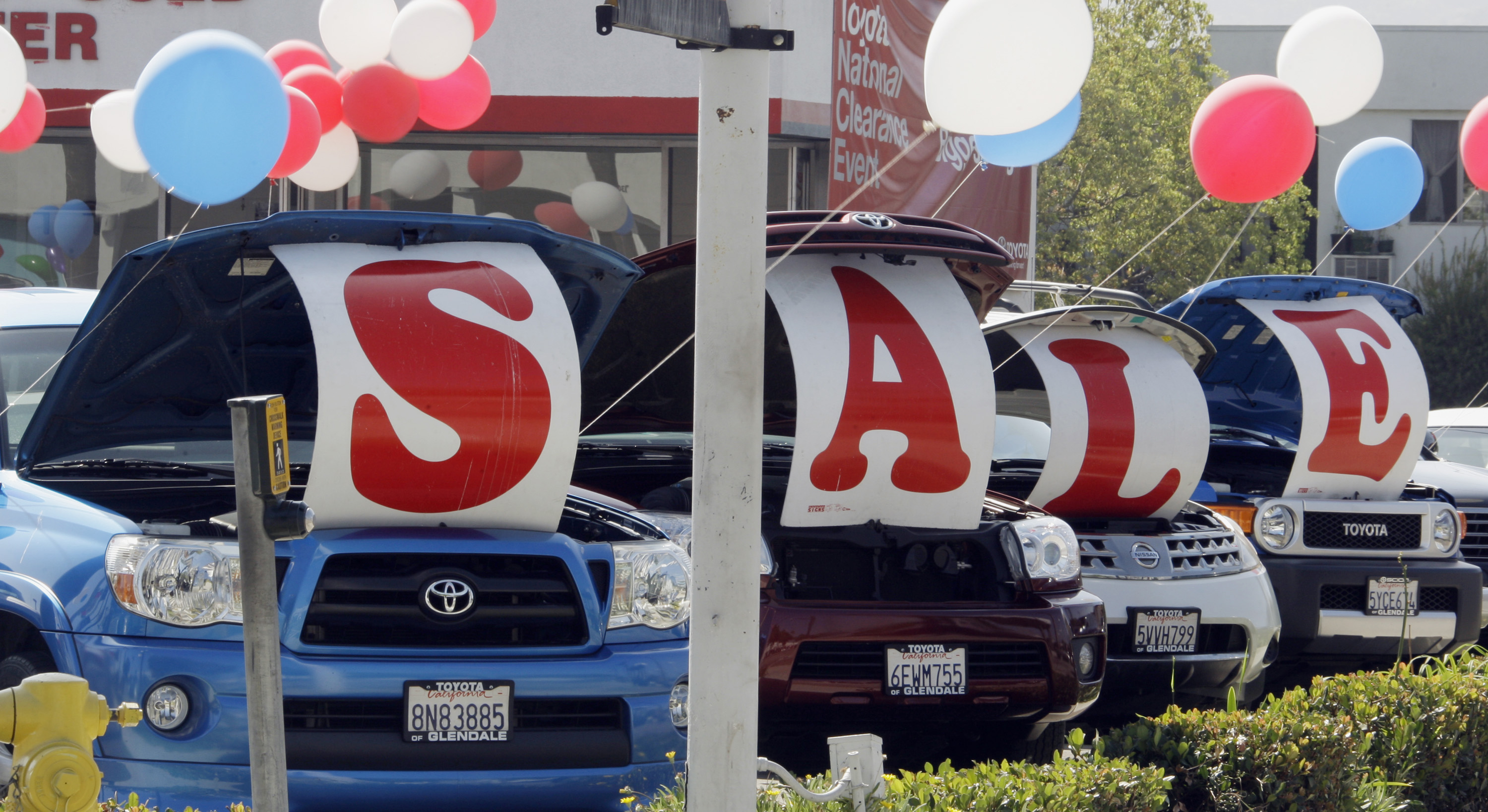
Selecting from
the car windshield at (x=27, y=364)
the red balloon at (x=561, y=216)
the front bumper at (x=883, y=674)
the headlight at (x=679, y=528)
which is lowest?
the front bumper at (x=883, y=674)

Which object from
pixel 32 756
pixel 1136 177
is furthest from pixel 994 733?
pixel 1136 177

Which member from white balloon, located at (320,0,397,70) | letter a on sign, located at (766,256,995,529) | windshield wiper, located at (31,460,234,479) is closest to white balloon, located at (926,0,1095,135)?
letter a on sign, located at (766,256,995,529)

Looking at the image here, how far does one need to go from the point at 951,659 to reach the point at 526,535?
1.56 m

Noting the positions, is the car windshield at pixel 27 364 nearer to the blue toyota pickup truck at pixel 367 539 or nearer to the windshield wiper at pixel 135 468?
the blue toyota pickup truck at pixel 367 539

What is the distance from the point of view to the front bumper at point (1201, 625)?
6152mm

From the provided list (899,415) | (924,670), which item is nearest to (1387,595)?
(899,415)

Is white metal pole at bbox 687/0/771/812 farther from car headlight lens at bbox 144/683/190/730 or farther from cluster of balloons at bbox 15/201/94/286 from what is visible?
cluster of balloons at bbox 15/201/94/286

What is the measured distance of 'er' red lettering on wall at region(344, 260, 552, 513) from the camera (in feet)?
14.6

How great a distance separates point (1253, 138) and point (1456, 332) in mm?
38013

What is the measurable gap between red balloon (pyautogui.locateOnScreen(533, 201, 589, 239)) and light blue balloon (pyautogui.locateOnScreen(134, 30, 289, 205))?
841cm

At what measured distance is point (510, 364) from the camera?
4.60 metres

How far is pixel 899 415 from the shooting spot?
18.0 ft

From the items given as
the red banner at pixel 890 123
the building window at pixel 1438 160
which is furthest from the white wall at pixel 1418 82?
the red banner at pixel 890 123

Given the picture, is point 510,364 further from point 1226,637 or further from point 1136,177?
point 1136,177
